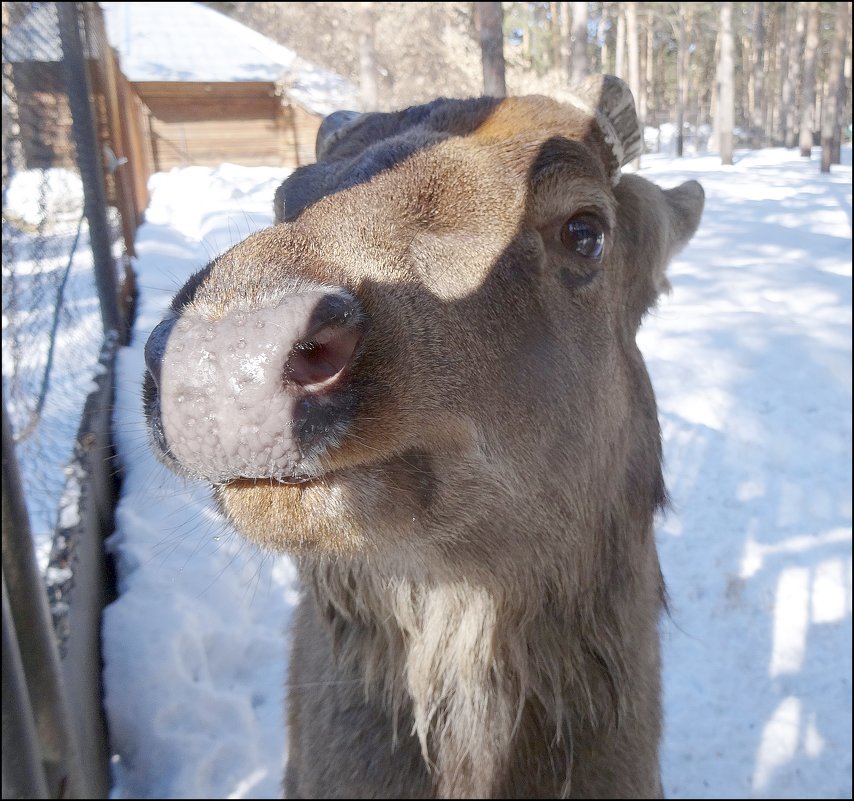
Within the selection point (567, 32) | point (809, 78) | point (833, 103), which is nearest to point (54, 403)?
point (567, 32)

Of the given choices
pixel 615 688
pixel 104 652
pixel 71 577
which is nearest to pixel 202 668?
pixel 104 652

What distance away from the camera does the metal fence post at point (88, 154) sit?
5.31 meters

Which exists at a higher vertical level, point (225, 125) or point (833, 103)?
point (225, 125)

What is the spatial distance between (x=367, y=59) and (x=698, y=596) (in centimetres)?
1386

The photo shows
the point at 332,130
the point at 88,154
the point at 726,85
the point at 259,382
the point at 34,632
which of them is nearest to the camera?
the point at 259,382

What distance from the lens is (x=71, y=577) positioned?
11.5 ft

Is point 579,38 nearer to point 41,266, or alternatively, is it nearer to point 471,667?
point 41,266

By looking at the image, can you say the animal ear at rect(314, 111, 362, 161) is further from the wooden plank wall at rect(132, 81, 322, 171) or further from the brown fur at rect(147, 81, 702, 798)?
the wooden plank wall at rect(132, 81, 322, 171)

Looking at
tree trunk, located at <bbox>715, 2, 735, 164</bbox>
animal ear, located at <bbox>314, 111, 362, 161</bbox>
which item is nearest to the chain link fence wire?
animal ear, located at <bbox>314, 111, 362, 161</bbox>

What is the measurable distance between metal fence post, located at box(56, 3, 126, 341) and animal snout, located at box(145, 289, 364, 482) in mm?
4890

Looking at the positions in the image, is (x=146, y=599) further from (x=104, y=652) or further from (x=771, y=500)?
(x=771, y=500)

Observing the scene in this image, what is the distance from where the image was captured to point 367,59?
15.6 meters

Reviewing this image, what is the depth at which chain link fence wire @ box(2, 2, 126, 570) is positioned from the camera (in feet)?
11.4

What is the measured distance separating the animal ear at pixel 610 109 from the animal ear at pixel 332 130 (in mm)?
742
